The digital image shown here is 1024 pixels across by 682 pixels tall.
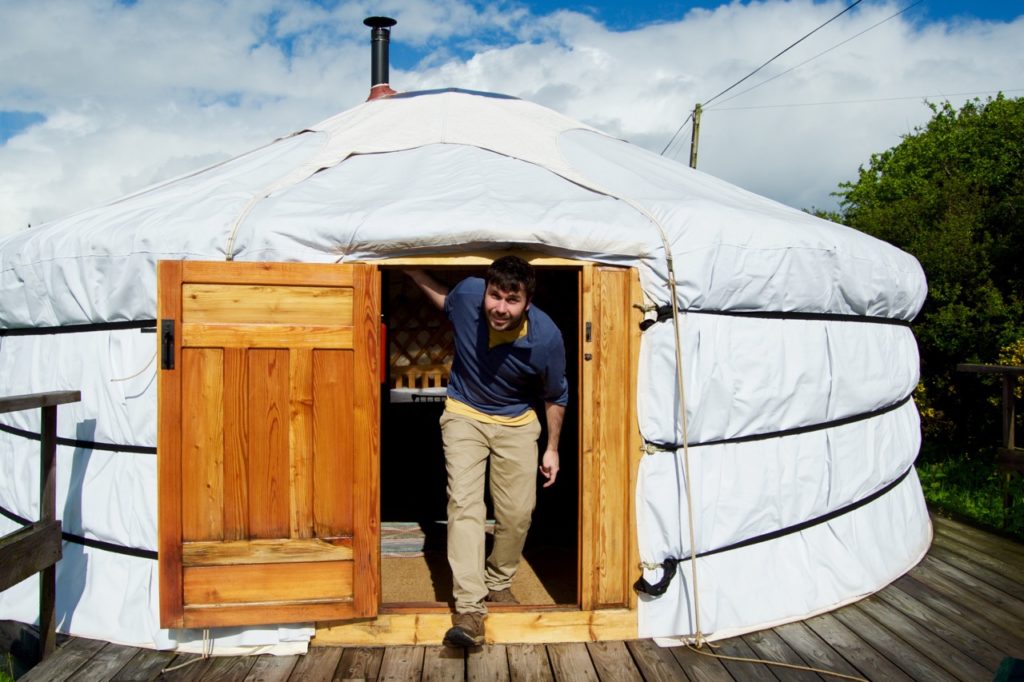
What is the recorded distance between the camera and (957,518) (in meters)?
3.73

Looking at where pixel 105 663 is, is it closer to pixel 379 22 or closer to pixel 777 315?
pixel 777 315

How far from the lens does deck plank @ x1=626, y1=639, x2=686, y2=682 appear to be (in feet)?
6.54

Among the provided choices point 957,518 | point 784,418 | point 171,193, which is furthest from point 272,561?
point 957,518

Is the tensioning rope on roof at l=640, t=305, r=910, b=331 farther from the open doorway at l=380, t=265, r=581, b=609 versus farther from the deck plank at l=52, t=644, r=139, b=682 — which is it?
the deck plank at l=52, t=644, r=139, b=682

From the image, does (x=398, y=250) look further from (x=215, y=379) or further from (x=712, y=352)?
(x=712, y=352)

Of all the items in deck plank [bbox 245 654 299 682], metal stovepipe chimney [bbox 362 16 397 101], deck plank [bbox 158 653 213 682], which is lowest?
deck plank [bbox 158 653 213 682]

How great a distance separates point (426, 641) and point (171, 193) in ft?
5.39

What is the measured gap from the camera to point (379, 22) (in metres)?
4.05

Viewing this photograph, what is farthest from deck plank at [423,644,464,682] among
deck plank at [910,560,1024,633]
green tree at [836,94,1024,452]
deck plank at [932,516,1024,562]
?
green tree at [836,94,1024,452]

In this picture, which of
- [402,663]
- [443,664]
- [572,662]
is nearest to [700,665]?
[572,662]

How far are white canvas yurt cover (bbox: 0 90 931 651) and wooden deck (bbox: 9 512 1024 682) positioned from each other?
0.26ft

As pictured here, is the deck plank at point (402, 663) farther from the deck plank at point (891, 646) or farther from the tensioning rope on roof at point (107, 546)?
the deck plank at point (891, 646)

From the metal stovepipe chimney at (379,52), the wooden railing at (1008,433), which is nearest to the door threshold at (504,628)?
the wooden railing at (1008,433)

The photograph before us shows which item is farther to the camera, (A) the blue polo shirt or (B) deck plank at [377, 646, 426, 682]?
(A) the blue polo shirt
